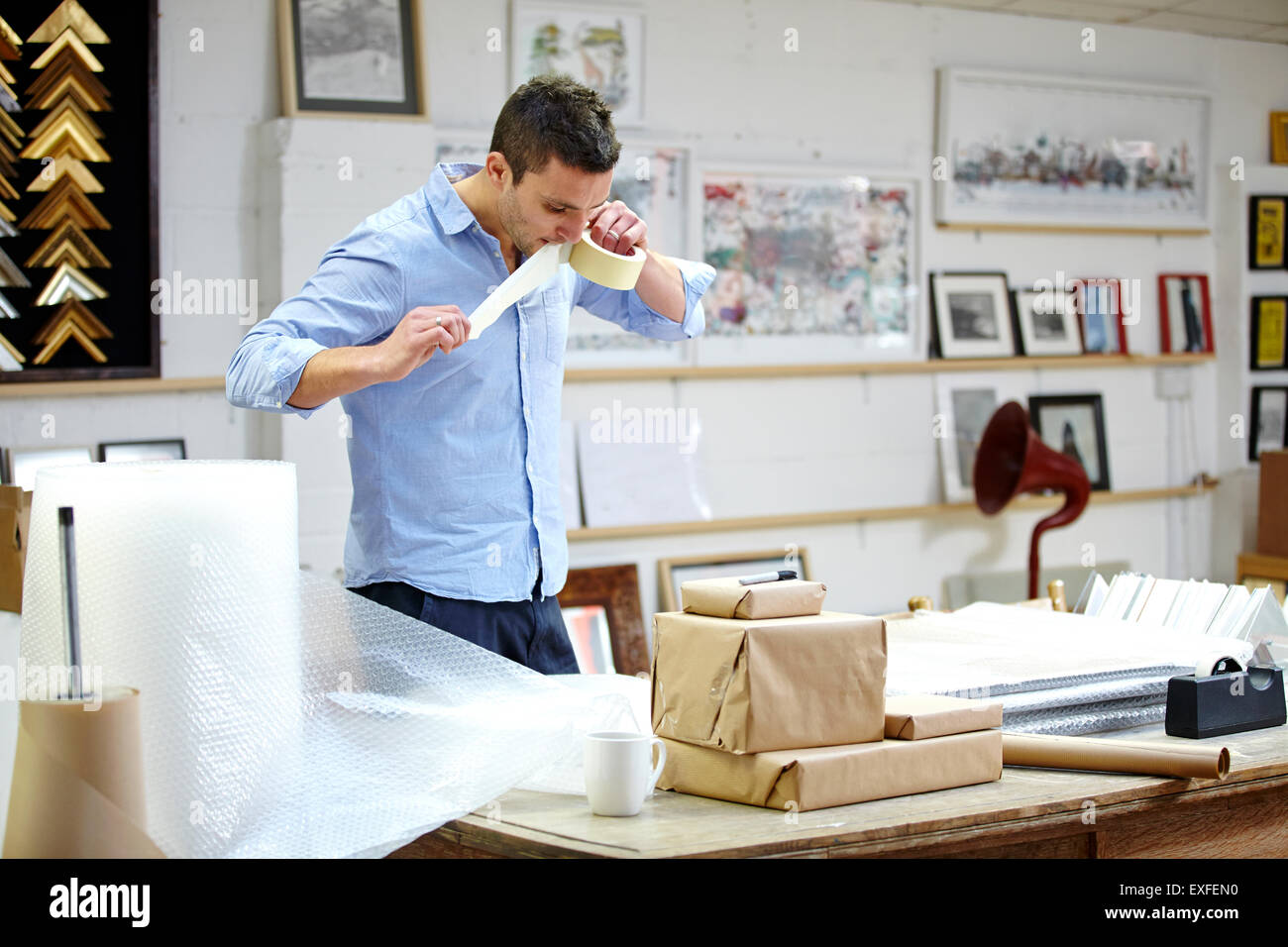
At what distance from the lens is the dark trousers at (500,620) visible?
2.17 m

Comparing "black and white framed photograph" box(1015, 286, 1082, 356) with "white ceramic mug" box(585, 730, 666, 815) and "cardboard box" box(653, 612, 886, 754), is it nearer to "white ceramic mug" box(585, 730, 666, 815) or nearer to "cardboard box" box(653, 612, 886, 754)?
"cardboard box" box(653, 612, 886, 754)

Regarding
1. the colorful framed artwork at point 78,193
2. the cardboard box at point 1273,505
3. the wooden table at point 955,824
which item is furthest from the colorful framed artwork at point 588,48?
the wooden table at point 955,824

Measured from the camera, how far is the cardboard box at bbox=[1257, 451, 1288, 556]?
5.41 meters

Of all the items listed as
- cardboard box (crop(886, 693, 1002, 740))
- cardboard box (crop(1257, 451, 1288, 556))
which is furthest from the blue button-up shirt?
cardboard box (crop(1257, 451, 1288, 556))

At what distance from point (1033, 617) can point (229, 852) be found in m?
1.49

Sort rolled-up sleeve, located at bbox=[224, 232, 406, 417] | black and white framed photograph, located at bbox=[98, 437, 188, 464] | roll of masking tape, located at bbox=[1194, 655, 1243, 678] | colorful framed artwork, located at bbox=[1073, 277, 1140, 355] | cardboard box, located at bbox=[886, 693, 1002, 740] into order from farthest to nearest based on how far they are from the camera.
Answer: colorful framed artwork, located at bbox=[1073, 277, 1140, 355], black and white framed photograph, located at bbox=[98, 437, 188, 464], roll of masking tape, located at bbox=[1194, 655, 1243, 678], rolled-up sleeve, located at bbox=[224, 232, 406, 417], cardboard box, located at bbox=[886, 693, 1002, 740]

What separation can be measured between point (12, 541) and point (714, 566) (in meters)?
2.98

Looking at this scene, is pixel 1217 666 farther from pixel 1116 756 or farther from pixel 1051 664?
pixel 1116 756

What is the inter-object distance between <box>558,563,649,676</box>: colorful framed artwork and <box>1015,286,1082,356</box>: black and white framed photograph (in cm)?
192

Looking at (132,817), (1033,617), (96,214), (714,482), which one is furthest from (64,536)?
(714,482)

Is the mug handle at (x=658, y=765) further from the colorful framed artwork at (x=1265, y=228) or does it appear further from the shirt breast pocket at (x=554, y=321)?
the colorful framed artwork at (x=1265, y=228)

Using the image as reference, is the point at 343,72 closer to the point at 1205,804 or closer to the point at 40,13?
the point at 40,13

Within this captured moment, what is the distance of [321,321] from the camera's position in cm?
203

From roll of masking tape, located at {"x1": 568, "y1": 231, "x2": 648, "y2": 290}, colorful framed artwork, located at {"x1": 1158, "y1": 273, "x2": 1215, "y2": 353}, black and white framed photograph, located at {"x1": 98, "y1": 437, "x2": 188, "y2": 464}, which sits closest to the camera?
roll of masking tape, located at {"x1": 568, "y1": 231, "x2": 648, "y2": 290}
